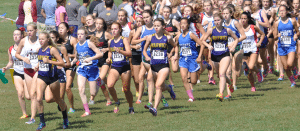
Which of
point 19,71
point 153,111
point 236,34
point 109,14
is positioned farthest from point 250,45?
point 19,71

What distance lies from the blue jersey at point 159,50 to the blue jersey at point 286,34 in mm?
5027

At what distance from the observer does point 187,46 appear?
12.1 m

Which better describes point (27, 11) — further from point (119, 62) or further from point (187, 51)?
point (119, 62)

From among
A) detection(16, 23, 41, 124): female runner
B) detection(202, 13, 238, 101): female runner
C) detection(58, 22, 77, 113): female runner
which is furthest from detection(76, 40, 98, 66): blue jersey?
detection(202, 13, 238, 101): female runner

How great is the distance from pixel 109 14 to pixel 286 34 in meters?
4.89

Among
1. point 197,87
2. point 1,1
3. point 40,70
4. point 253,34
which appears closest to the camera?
point 40,70

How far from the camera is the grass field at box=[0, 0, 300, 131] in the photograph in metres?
9.02

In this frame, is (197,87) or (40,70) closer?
(40,70)

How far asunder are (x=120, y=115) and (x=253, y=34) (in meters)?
4.77

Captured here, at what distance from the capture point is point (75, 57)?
10.8m

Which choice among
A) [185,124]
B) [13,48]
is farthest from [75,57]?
[185,124]

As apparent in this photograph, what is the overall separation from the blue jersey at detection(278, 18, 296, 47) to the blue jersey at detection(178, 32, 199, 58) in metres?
3.16

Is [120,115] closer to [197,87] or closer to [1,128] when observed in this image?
[1,128]

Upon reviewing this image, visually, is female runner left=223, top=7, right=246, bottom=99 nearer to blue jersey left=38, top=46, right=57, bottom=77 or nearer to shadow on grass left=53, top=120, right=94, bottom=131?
shadow on grass left=53, top=120, right=94, bottom=131
